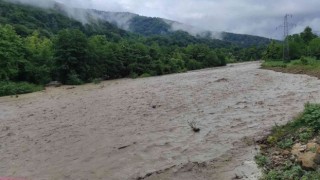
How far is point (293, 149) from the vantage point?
487 inches

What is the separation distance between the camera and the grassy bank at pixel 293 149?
10445mm

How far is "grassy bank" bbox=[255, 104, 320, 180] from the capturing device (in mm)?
10445

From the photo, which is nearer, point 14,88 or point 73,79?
point 14,88

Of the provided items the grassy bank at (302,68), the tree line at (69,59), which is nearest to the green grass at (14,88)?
the tree line at (69,59)

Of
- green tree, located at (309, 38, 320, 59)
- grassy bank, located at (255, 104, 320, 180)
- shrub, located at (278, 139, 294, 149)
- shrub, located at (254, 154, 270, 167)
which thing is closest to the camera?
grassy bank, located at (255, 104, 320, 180)

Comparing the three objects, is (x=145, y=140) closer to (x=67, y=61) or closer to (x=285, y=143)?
(x=285, y=143)

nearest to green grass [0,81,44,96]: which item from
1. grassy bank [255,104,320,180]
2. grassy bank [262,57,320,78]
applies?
grassy bank [262,57,320,78]

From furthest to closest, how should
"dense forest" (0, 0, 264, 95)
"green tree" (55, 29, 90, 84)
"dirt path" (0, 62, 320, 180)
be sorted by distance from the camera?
"green tree" (55, 29, 90, 84) < "dense forest" (0, 0, 264, 95) < "dirt path" (0, 62, 320, 180)

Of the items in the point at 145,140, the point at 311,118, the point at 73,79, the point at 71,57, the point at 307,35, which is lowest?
the point at 73,79

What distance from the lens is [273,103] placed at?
80.5 feet

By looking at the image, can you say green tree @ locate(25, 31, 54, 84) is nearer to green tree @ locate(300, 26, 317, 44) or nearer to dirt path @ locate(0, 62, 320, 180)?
dirt path @ locate(0, 62, 320, 180)

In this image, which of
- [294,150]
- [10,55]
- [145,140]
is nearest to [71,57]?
[10,55]

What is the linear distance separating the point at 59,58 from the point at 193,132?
183 ft

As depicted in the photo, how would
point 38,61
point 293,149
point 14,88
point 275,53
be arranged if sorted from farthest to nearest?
point 275,53 → point 38,61 → point 14,88 → point 293,149
